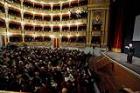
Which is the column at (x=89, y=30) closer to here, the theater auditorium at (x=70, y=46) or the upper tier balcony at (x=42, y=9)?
the theater auditorium at (x=70, y=46)

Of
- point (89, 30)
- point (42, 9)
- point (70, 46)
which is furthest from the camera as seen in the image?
point (42, 9)

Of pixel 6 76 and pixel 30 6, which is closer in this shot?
pixel 6 76

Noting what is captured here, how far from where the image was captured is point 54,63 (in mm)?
13375

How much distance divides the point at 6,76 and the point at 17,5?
2786 cm

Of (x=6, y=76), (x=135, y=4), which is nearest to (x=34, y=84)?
(x=6, y=76)

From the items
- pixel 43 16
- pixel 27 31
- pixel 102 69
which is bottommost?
pixel 102 69

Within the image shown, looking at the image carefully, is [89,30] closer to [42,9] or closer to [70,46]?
[70,46]

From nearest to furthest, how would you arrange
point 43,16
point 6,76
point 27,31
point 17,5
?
point 6,76, point 17,5, point 27,31, point 43,16

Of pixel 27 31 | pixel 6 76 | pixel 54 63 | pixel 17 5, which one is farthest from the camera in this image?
pixel 27 31

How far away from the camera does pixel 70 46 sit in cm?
3231

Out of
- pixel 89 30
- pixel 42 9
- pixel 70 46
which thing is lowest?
pixel 70 46

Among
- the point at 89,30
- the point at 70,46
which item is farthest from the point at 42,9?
the point at 89,30

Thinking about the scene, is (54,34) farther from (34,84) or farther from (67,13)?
(34,84)

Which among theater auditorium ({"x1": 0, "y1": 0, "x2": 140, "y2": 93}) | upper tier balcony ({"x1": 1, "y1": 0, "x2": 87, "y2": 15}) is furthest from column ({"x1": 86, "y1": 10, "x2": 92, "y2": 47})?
upper tier balcony ({"x1": 1, "y1": 0, "x2": 87, "y2": 15})
